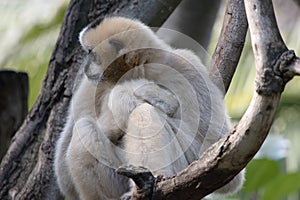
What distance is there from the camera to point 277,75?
311 centimetres

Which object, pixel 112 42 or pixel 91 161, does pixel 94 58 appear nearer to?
pixel 112 42

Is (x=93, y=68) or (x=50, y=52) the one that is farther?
(x=50, y=52)

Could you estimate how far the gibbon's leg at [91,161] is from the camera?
4.52 m

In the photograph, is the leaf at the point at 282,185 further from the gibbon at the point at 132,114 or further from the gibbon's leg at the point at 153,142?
the gibbon's leg at the point at 153,142

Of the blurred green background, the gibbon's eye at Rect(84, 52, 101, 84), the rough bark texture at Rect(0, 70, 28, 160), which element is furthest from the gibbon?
the blurred green background

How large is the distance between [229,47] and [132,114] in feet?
2.50

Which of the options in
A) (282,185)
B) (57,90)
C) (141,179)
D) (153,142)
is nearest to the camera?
(141,179)

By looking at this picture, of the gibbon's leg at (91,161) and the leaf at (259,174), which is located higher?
the gibbon's leg at (91,161)

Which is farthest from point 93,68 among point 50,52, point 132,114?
point 50,52

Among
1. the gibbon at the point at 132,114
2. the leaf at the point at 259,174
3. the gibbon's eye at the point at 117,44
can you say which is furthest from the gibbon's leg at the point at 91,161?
the leaf at the point at 259,174

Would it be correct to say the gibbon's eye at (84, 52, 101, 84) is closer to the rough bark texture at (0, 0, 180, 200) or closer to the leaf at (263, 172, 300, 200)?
the rough bark texture at (0, 0, 180, 200)

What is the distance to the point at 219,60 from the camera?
15.6 feet

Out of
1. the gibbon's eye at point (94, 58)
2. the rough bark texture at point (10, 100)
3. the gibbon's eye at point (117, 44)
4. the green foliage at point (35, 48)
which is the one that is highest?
the gibbon's eye at point (117, 44)

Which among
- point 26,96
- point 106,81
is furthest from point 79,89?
point 26,96
